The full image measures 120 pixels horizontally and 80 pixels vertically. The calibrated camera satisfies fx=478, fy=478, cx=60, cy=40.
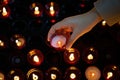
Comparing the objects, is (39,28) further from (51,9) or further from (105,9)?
(105,9)

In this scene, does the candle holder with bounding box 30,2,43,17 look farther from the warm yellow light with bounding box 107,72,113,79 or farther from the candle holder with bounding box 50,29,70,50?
the warm yellow light with bounding box 107,72,113,79

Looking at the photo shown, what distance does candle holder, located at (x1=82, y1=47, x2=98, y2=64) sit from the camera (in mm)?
1029

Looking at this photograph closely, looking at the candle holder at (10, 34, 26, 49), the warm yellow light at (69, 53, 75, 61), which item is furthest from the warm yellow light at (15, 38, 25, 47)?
the warm yellow light at (69, 53, 75, 61)

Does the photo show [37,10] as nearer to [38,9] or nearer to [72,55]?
[38,9]

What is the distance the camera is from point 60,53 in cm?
103

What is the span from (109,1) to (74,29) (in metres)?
0.10

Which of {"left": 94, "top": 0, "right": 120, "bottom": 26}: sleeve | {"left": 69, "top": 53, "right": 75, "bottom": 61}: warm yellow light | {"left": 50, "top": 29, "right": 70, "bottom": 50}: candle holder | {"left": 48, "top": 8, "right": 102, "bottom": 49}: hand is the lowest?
{"left": 69, "top": 53, "right": 75, "bottom": 61}: warm yellow light

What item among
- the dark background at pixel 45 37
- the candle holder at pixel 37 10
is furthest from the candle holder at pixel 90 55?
the candle holder at pixel 37 10

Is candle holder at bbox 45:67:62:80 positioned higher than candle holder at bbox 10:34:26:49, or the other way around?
candle holder at bbox 10:34:26:49

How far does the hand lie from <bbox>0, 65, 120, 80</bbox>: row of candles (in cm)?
6

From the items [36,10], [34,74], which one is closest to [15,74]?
[34,74]

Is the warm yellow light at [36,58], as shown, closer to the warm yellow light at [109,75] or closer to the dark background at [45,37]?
the dark background at [45,37]

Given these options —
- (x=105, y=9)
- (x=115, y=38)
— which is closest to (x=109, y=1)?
(x=105, y=9)

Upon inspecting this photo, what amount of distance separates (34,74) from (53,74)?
0.04 meters
